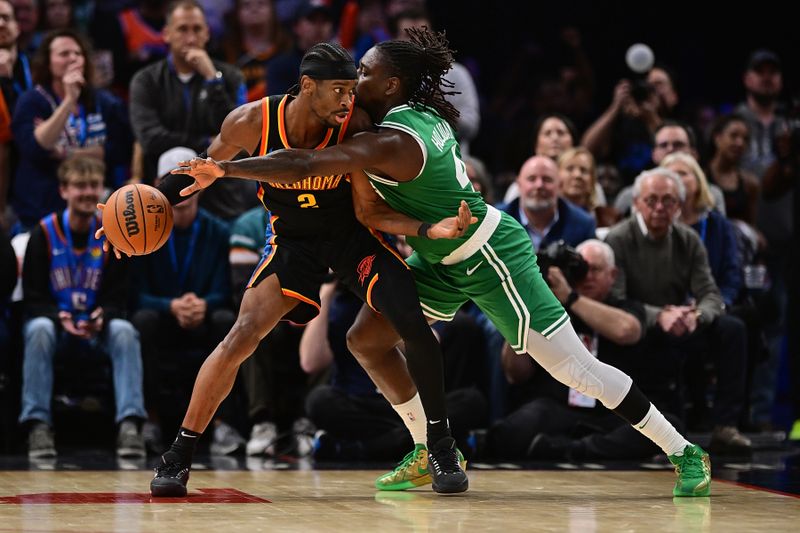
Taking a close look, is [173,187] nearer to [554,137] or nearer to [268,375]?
[268,375]

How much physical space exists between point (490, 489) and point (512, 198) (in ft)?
9.22

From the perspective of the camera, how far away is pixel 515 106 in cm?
976

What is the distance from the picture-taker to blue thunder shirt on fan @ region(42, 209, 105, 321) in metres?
6.83

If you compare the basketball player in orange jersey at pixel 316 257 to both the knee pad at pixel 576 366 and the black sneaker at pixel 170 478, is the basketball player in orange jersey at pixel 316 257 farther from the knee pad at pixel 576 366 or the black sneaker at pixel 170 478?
the knee pad at pixel 576 366

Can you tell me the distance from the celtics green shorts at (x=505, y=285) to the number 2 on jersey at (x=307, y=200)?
1.71ft

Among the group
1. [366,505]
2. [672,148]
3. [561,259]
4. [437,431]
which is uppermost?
[672,148]

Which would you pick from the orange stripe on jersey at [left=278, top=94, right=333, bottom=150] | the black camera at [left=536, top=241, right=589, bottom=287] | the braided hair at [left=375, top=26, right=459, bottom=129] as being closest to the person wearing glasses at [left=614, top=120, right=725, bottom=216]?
the black camera at [left=536, top=241, right=589, bottom=287]

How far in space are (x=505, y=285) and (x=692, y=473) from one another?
3.38 feet

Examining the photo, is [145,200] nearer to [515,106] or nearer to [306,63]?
[306,63]

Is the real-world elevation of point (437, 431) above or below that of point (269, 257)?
below

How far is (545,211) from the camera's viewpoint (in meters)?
7.14

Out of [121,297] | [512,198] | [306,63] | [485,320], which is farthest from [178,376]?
[306,63]

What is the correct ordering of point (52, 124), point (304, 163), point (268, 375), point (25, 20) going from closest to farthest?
point (304, 163), point (268, 375), point (52, 124), point (25, 20)

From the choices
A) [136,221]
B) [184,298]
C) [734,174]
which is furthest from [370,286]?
[734,174]
